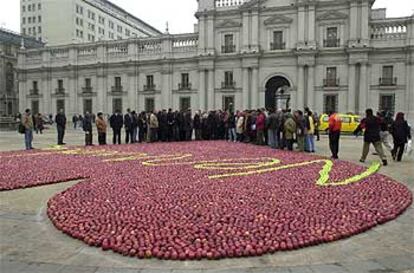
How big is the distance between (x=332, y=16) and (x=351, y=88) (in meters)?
8.31

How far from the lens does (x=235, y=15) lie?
48.7 meters

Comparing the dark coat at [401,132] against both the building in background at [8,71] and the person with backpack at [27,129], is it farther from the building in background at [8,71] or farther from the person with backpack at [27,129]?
the building in background at [8,71]

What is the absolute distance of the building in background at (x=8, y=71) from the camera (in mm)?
75750

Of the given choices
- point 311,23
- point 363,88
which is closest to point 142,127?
point 311,23

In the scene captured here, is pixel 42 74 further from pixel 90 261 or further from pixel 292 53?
pixel 90 261

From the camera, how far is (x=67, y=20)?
92.0 m

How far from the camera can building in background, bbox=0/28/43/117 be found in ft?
249

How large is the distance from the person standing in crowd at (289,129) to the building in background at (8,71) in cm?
6956

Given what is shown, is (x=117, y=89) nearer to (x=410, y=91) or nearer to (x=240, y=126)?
(x=410, y=91)

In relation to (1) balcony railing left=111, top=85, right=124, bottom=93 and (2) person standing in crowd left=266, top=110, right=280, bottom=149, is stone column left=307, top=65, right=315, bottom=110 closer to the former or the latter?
(1) balcony railing left=111, top=85, right=124, bottom=93

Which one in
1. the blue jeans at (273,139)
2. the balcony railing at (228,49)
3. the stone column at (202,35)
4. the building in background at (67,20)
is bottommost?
the blue jeans at (273,139)

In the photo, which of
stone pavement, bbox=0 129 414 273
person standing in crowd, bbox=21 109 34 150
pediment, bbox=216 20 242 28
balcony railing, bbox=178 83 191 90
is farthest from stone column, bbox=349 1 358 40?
stone pavement, bbox=0 129 414 273

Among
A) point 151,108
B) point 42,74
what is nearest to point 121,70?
point 151,108

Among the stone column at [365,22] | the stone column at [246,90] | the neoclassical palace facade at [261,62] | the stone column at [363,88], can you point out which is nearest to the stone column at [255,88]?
the neoclassical palace facade at [261,62]
